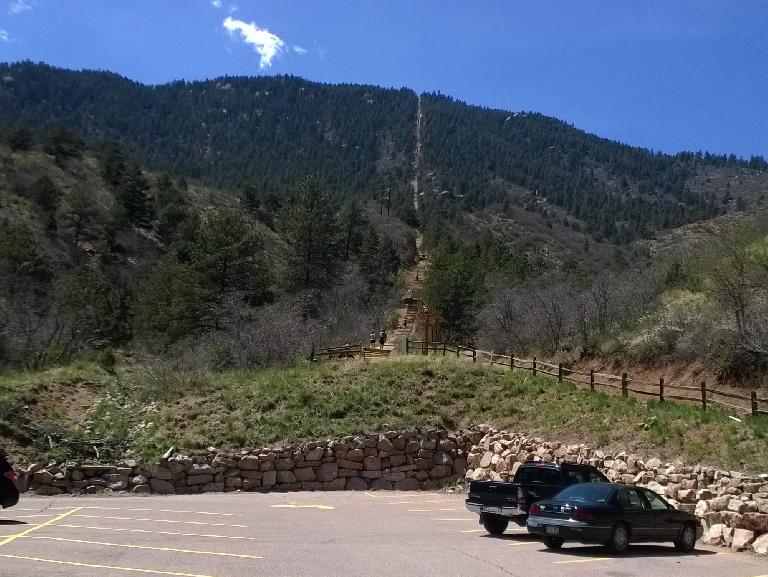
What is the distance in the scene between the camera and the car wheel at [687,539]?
44.0 ft

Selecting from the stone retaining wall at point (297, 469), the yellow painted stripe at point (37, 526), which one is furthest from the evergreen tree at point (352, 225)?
the yellow painted stripe at point (37, 526)

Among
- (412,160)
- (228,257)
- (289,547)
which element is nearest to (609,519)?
(289,547)

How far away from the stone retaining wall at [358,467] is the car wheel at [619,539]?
399cm

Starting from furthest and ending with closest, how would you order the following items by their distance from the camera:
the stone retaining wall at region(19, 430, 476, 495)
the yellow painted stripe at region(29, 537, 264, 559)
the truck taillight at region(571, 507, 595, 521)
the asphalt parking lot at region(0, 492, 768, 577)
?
the stone retaining wall at region(19, 430, 476, 495) → the truck taillight at region(571, 507, 595, 521) → the yellow painted stripe at region(29, 537, 264, 559) → the asphalt parking lot at region(0, 492, 768, 577)

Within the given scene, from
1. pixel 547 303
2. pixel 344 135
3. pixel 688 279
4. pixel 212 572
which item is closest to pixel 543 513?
pixel 212 572

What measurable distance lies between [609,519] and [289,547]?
5.57 metres

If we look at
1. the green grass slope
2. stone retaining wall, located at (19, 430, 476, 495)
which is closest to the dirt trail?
the green grass slope

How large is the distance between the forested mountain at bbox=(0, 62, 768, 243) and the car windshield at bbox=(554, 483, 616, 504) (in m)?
107

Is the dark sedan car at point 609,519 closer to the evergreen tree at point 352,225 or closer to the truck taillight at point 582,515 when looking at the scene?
the truck taillight at point 582,515

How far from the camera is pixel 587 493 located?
42.7 feet

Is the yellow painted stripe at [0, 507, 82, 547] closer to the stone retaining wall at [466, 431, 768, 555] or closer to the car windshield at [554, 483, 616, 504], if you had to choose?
the car windshield at [554, 483, 616, 504]

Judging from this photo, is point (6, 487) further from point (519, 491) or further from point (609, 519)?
point (609, 519)

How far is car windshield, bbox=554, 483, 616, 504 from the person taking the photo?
12.7m

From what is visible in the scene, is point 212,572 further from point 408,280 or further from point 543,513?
point 408,280
